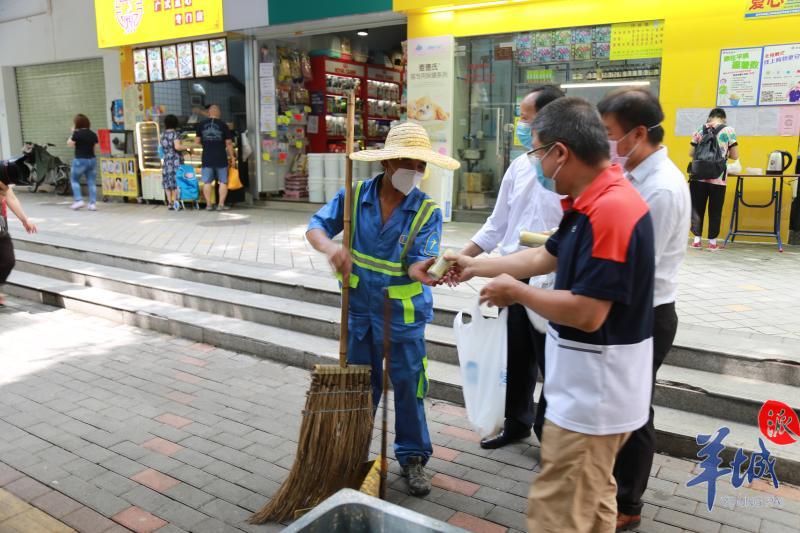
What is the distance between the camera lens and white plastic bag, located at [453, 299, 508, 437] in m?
2.81

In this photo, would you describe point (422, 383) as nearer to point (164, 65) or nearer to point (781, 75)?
point (781, 75)

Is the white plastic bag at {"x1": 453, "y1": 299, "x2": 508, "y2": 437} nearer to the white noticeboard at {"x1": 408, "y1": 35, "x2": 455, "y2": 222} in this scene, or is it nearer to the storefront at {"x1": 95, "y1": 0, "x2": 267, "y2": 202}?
the white noticeboard at {"x1": 408, "y1": 35, "x2": 455, "y2": 222}

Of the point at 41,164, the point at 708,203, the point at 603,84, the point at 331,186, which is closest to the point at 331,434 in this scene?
the point at 708,203

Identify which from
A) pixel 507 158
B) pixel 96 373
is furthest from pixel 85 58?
pixel 96 373

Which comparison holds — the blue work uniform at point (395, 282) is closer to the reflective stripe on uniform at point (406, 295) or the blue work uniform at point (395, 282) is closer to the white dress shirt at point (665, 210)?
the reflective stripe on uniform at point (406, 295)

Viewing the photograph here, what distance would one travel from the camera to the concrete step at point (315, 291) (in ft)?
12.5

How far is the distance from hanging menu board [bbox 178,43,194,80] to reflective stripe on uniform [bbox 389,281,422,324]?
1024cm

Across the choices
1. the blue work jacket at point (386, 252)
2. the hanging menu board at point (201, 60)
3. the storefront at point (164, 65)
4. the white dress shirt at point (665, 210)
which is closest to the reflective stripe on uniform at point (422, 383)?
the blue work jacket at point (386, 252)

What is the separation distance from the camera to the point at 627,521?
2.75 m

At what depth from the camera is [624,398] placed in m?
1.84

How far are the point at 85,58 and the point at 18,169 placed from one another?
9.39 meters

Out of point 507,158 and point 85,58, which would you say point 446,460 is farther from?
point 85,58

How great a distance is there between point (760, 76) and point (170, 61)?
10.1m

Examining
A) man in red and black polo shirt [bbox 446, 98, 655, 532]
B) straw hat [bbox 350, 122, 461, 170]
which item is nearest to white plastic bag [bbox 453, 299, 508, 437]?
straw hat [bbox 350, 122, 461, 170]
